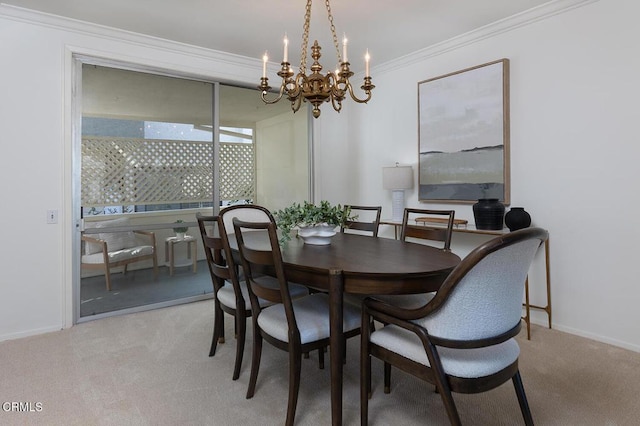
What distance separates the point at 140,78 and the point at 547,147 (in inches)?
141

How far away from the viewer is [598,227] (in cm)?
266

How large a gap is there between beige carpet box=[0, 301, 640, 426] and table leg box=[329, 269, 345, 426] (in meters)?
0.21

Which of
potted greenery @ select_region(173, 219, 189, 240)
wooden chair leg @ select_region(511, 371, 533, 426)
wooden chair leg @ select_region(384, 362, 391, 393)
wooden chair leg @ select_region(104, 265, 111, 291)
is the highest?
potted greenery @ select_region(173, 219, 189, 240)

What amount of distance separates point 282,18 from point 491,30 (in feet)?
5.85

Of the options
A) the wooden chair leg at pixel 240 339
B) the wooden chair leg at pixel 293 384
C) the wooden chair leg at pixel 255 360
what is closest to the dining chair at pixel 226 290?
the wooden chair leg at pixel 240 339

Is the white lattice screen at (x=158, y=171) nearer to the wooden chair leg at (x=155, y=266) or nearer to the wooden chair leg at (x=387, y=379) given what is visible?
the wooden chair leg at (x=155, y=266)

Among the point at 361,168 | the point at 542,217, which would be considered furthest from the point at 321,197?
the point at 542,217

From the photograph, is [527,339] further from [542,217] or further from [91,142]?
[91,142]

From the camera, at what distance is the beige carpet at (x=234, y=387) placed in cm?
182

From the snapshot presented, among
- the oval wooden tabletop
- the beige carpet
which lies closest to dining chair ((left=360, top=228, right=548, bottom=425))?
the oval wooden tabletop

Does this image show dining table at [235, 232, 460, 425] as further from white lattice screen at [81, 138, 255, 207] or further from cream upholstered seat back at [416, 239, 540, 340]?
white lattice screen at [81, 138, 255, 207]

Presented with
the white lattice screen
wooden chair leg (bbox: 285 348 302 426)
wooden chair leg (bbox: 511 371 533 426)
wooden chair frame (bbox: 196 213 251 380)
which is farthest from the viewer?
the white lattice screen

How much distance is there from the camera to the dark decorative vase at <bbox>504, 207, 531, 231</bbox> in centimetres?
283

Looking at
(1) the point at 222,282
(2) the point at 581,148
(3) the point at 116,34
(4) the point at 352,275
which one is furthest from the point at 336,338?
(3) the point at 116,34
